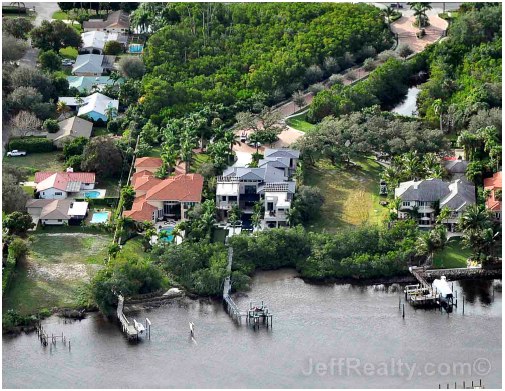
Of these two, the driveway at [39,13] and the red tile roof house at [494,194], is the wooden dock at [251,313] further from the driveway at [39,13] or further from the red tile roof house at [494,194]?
the driveway at [39,13]

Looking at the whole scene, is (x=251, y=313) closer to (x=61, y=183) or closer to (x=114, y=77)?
(x=61, y=183)

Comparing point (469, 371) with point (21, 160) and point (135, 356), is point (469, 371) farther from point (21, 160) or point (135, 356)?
point (21, 160)

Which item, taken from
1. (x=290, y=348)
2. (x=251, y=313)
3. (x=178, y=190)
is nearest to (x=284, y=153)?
(x=178, y=190)

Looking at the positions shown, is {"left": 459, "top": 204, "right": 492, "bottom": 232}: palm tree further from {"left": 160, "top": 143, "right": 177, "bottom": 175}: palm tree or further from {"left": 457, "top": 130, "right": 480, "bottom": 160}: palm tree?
{"left": 160, "top": 143, "right": 177, "bottom": 175}: palm tree

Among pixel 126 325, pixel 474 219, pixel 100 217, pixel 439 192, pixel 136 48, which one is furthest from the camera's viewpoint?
pixel 136 48

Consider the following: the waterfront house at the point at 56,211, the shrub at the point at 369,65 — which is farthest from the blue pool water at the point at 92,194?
the shrub at the point at 369,65

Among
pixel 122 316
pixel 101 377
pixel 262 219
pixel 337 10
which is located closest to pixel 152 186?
pixel 262 219
